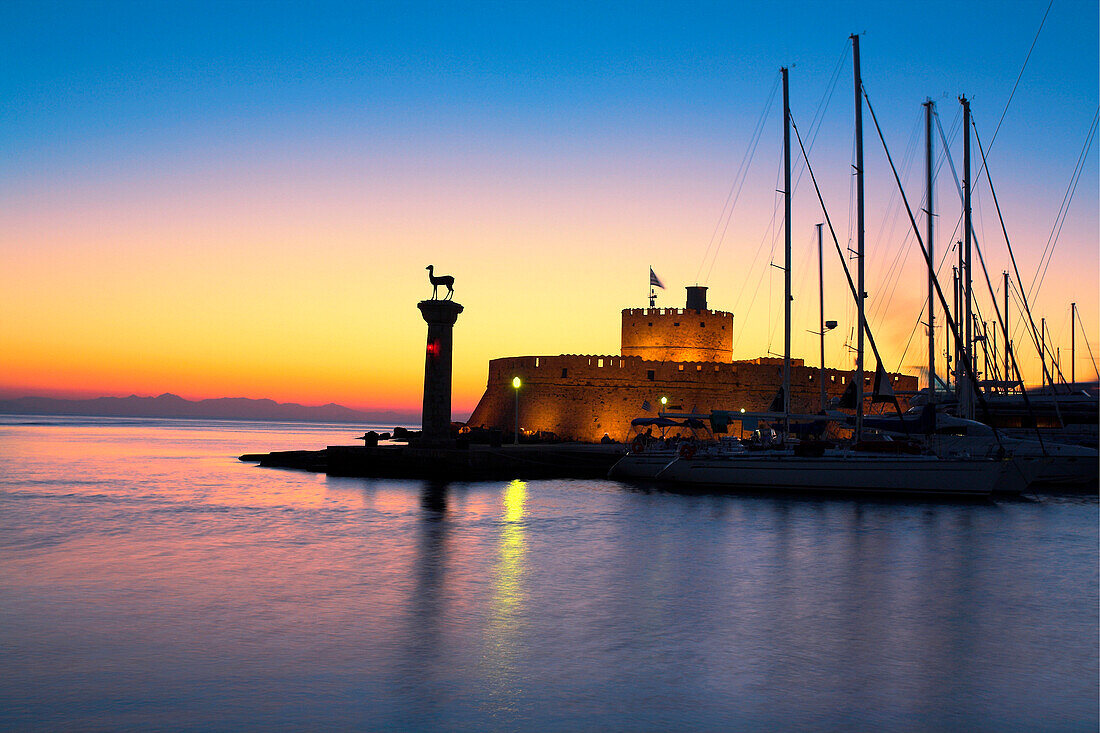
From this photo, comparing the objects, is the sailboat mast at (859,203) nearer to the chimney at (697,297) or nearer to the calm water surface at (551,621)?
the calm water surface at (551,621)

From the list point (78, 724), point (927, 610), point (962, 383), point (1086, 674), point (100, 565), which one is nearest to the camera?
point (78, 724)

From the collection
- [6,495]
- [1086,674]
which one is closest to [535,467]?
[6,495]

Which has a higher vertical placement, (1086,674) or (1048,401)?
(1048,401)

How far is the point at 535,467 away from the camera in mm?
26219

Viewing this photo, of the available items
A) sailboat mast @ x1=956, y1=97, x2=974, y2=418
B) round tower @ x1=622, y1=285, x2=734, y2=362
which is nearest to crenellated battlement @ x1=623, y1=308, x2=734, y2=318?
round tower @ x1=622, y1=285, x2=734, y2=362

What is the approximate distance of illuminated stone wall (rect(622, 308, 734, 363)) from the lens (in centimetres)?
3928

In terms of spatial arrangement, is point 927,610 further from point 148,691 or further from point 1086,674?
point 148,691

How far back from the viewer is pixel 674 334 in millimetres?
39281

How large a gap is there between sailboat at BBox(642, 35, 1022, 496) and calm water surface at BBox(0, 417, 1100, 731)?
1.47m

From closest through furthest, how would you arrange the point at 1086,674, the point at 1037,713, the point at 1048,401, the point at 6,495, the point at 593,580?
the point at 1037,713
the point at 1086,674
the point at 593,580
the point at 6,495
the point at 1048,401

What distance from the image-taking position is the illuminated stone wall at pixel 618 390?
3544cm

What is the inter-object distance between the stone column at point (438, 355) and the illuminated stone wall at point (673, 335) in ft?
56.3

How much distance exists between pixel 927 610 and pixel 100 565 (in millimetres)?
10156

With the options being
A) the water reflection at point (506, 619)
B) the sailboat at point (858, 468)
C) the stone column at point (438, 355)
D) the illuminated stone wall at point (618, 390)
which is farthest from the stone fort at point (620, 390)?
the water reflection at point (506, 619)
